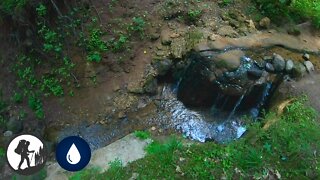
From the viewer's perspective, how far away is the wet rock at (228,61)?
7.26m

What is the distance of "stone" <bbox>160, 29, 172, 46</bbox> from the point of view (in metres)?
7.79

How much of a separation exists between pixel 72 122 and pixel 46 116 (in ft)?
1.63

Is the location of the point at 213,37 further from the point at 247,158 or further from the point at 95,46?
the point at 247,158

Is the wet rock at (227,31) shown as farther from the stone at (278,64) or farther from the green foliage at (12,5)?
the green foliage at (12,5)

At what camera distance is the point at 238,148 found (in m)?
5.82

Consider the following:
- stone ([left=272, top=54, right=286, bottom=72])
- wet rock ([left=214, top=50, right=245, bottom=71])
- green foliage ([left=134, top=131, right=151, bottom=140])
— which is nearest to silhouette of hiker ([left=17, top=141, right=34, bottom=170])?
green foliage ([left=134, top=131, right=151, bottom=140])

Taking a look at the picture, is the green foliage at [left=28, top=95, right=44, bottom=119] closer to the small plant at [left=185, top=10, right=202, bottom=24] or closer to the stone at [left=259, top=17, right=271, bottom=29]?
the small plant at [left=185, top=10, right=202, bottom=24]

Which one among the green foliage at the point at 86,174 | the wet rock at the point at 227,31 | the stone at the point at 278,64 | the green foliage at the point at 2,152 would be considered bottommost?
the green foliage at the point at 2,152

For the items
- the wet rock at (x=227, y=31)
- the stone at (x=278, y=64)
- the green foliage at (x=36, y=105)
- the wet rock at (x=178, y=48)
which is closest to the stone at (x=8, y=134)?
the green foliage at (x=36, y=105)

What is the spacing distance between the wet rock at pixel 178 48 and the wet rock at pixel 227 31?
0.75 m

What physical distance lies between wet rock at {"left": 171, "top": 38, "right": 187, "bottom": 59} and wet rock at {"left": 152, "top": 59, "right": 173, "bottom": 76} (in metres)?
0.17

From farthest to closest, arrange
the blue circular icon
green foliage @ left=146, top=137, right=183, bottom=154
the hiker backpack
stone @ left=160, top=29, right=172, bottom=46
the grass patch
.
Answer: stone @ left=160, top=29, right=172, bottom=46, green foliage @ left=146, top=137, right=183, bottom=154, the grass patch, the blue circular icon, the hiker backpack

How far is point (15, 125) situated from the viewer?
23.0 ft

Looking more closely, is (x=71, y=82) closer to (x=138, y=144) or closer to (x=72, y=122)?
(x=72, y=122)
